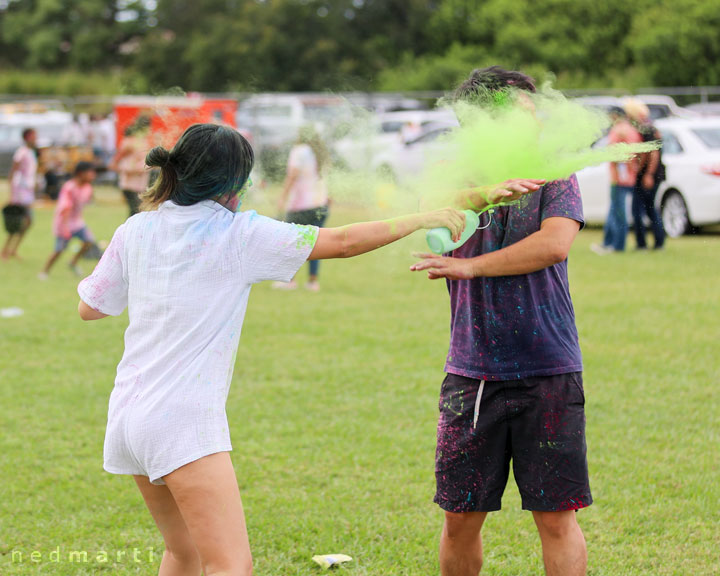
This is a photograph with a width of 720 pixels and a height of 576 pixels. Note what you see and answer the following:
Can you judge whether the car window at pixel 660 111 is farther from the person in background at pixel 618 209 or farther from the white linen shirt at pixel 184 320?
the white linen shirt at pixel 184 320

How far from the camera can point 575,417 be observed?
2965 mm

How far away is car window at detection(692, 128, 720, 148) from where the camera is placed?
46.7 ft

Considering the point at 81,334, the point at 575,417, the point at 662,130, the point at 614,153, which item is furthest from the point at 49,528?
the point at 662,130

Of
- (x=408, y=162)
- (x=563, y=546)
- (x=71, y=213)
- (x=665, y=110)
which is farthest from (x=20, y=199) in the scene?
(x=665, y=110)

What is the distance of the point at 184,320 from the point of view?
103 inches

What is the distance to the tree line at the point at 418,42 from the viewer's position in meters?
30.6

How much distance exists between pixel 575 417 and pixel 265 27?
3456cm

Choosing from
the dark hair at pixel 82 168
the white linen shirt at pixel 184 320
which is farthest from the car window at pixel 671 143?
the white linen shirt at pixel 184 320

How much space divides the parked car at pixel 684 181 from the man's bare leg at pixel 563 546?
436 inches

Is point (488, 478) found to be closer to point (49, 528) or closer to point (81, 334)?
point (49, 528)

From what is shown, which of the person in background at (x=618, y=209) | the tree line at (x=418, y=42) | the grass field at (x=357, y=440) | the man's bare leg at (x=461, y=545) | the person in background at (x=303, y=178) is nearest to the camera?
the man's bare leg at (x=461, y=545)

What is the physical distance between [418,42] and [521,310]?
4151 centimetres

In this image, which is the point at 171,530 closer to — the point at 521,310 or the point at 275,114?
the point at 521,310

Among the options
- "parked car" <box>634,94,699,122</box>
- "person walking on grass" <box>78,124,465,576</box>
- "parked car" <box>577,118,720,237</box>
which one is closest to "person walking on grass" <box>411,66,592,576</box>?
"person walking on grass" <box>78,124,465,576</box>
